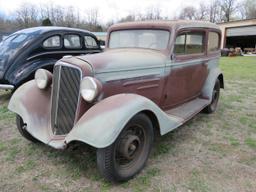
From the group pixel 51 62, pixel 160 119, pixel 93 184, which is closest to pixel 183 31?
pixel 160 119

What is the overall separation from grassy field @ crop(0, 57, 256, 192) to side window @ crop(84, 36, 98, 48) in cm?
413

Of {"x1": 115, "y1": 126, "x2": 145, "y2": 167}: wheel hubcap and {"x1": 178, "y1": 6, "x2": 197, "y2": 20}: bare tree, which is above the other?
{"x1": 178, "y1": 6, "x2": 197, "y2": 20}: bare tree

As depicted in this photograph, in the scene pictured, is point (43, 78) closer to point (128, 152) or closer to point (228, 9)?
point (128, 152)

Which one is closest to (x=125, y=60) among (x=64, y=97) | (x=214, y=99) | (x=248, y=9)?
(x=64, y=97)

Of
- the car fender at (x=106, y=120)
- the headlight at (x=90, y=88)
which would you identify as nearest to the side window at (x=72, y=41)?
the headlight at (x=90, y=88)

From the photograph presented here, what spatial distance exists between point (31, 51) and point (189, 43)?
3.81m

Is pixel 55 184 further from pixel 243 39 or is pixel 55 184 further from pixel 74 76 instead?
pixel 243 39

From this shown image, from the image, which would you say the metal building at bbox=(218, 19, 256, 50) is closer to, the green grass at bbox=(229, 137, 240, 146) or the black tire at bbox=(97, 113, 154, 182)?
the green grass at bbox=(229, 137, 240, 146)

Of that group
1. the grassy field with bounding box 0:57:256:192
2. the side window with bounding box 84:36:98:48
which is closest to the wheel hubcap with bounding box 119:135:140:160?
the grassy field with bounding box 0:57:256:192

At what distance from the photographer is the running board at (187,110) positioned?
3.60 m

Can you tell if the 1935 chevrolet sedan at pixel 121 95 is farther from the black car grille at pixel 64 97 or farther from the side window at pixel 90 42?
the side window at pixel 90 42

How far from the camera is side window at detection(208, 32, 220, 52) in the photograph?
469 centimetres

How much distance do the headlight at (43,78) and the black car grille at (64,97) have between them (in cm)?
30

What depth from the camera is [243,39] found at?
107 ft
